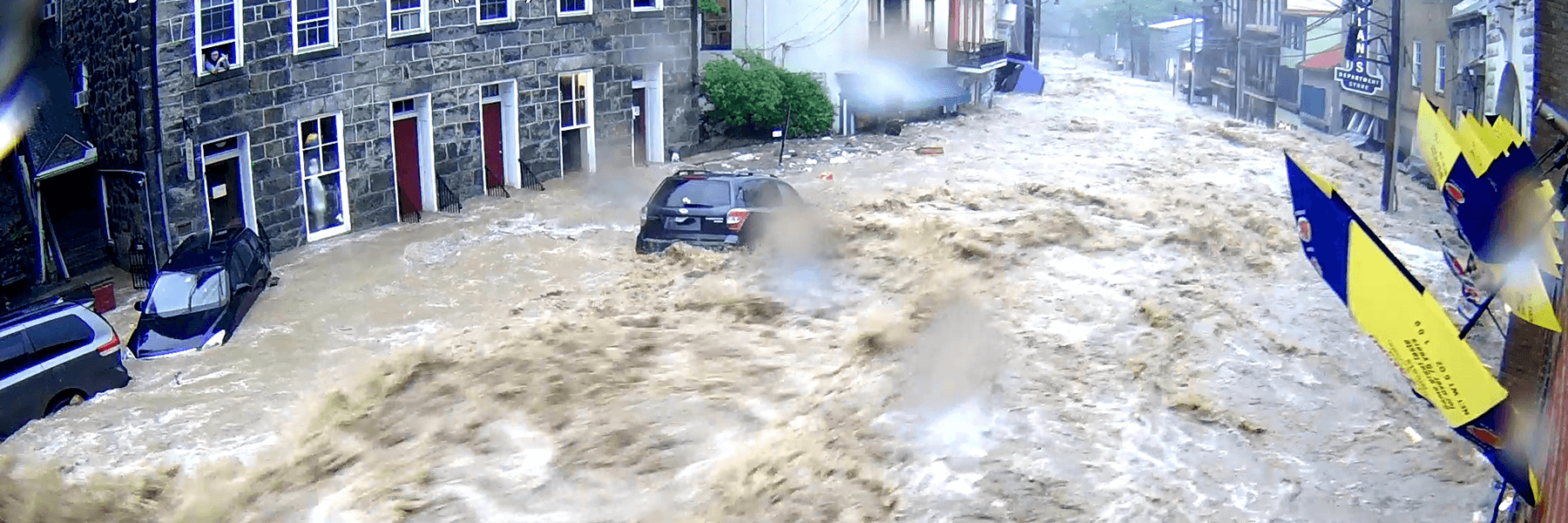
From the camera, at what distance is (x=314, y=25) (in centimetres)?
2312

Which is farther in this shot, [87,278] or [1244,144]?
[1244,144]

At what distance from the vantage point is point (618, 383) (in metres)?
16.0

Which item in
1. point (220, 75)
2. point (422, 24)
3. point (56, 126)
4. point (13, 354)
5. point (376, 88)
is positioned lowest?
point (13, 354)

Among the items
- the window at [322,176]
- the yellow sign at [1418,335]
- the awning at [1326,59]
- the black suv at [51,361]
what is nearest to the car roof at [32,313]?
the black suv at [51,361]

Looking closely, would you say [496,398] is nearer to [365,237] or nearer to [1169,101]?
[365,237]

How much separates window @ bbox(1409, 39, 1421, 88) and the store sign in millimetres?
1362

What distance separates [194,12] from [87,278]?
161 inches

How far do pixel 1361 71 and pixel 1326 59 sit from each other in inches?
332

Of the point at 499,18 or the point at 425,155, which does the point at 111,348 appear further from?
the point at 499,18

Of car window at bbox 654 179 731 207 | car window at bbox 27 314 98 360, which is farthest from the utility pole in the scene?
car window at bbox 27 314 98 360

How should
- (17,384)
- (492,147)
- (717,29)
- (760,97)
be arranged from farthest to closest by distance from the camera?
(717,29) < (760,97) < (492,147) < (17,384)

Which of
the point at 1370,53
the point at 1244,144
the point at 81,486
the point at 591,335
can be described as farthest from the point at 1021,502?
the point at 1370,53

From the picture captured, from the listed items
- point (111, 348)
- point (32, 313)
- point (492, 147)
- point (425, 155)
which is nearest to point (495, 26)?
point (492, 147)

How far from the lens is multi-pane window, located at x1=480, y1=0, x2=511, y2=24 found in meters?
27.2
